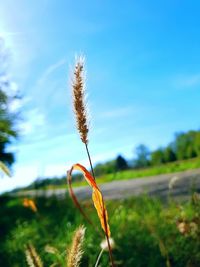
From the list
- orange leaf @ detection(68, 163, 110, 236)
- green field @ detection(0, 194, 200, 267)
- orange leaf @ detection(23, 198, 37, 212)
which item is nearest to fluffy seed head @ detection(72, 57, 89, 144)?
orange leaf @ detection(68, 163, 110, 236)

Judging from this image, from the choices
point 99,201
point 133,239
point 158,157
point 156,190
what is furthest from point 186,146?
point 99,201

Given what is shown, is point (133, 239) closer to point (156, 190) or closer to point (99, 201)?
point (99, 201)

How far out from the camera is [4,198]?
12.5 metres

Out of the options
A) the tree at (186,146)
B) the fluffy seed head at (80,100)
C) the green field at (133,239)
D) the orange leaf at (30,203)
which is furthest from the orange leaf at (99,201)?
the tree at (186,146)

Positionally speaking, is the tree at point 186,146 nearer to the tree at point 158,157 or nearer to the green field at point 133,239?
the tree at point 158,157

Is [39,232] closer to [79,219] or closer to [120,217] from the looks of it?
[79,219]

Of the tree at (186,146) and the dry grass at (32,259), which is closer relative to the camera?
the dry grass at (32,259)

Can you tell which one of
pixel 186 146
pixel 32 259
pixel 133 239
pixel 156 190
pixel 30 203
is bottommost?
pixel 133 239

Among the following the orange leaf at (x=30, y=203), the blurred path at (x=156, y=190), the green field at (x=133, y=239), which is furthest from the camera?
the blurred path at (x=156, y=190)

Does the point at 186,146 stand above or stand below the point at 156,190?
above

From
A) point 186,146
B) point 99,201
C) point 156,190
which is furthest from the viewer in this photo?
point 186,146

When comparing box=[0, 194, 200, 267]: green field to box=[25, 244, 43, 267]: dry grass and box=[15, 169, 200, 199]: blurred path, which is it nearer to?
box=[15, 169, 200, 199]: blurred path

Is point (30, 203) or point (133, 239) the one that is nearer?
point (30, 203)

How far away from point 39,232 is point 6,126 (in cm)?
251
